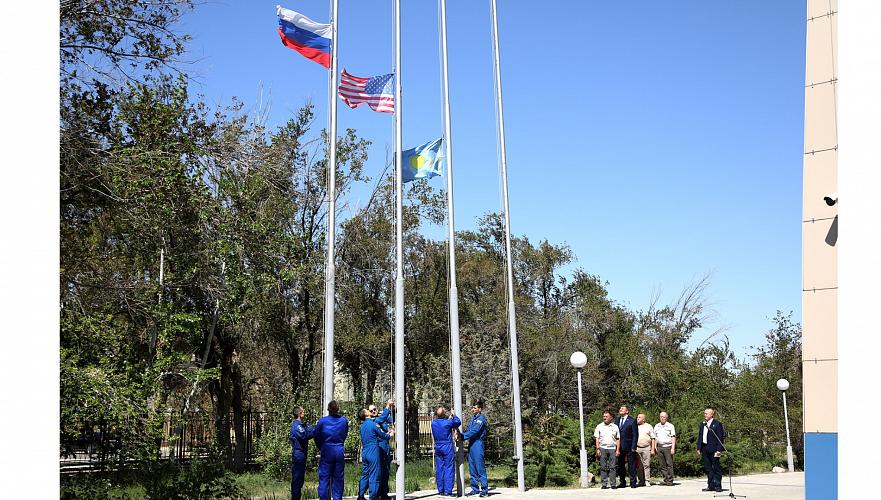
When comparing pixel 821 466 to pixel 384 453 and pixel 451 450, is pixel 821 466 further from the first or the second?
pixel 451 450

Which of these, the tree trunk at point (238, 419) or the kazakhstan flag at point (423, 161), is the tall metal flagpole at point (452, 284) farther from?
the tree trunk at point (238, 419)

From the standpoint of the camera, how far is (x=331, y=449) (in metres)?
16.0

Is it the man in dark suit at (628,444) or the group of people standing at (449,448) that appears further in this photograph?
the man in dark suit at (628,444)

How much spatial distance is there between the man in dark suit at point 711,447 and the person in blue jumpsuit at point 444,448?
517cm

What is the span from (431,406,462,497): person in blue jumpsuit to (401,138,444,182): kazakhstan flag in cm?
496

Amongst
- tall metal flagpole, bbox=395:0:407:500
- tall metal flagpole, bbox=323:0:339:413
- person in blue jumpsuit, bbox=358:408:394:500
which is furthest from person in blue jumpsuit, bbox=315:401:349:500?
tall metal flagpole, bbox=395:0:407:500

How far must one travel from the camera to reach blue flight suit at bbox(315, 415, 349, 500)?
1588 centimetres

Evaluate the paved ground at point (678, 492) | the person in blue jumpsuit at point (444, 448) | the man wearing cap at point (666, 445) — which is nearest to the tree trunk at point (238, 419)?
the paved ground at point (678, 492)

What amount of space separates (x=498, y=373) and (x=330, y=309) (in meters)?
15.6

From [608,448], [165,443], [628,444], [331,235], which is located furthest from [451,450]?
[165,443]

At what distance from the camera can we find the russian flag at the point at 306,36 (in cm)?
1845
